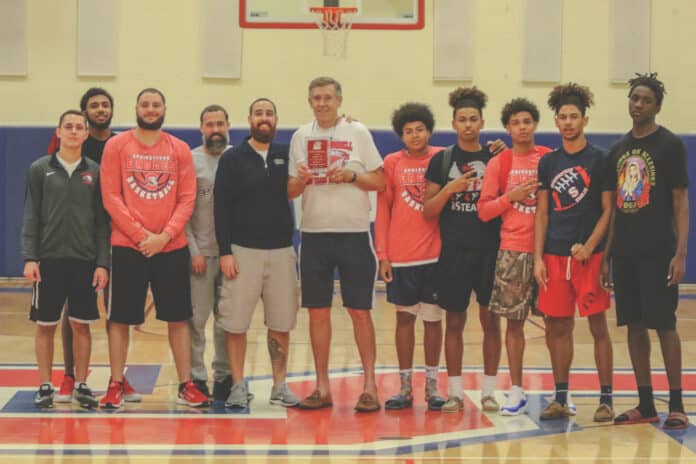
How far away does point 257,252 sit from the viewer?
23.4 feet

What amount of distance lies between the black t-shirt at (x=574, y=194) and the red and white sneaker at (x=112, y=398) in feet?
9.81

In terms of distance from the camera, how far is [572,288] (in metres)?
6.84

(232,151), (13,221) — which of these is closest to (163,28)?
(13,221)

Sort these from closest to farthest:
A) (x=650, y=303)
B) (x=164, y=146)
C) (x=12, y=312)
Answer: (x=650, y=303)
(x=164, y=146)
(x=12, y=312)

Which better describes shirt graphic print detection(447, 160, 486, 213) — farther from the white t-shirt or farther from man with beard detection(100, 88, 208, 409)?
man with beard detection(100, 88, 208, 409)

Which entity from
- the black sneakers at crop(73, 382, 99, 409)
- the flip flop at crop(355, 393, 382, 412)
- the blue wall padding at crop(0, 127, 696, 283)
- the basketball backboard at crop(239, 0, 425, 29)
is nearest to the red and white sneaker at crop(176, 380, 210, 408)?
the black sneakers at crop(73, 382, 99, 409)

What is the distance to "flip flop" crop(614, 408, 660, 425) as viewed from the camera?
265 inches

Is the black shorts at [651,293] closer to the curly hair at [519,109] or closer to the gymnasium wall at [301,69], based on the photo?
the curly hair at [519,109]

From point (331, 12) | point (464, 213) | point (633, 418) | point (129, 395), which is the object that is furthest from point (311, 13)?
point (633, 418)

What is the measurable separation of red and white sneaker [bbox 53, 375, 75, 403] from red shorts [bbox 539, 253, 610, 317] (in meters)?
3.25

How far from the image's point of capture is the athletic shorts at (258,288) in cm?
712

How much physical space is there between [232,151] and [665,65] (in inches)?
362

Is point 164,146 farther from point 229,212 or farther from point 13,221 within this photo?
point 13,221

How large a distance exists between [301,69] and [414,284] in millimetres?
7818
